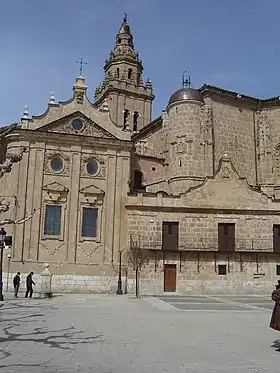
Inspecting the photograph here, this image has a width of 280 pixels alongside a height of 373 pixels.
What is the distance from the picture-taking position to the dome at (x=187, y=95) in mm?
40494

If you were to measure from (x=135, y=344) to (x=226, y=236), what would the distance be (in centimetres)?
2577

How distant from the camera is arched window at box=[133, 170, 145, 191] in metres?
40.5

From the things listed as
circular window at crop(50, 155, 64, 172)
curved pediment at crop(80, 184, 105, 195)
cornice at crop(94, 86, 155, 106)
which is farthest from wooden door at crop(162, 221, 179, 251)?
cornice at crop(94, 86, 155, 106)

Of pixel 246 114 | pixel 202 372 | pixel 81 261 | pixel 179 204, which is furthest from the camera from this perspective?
pixel 246 114

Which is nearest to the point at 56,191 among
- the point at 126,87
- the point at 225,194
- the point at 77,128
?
the point at 77,128

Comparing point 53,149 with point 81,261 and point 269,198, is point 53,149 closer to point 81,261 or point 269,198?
point 81,261

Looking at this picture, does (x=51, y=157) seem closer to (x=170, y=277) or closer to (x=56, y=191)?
(x=56, y=191)

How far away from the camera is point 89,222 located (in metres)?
33.6

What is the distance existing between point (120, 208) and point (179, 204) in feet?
14.2

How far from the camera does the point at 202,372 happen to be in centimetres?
722

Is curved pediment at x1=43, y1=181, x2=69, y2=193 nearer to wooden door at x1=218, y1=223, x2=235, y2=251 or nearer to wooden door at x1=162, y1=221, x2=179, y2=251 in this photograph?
wooden door at x1=162, y1=221, x2=179, y2=251

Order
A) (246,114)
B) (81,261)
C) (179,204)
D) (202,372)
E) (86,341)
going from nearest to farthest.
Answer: (202,372), (86,341), (81,261), (179,204), (246,114)

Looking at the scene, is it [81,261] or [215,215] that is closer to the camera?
[81,261]

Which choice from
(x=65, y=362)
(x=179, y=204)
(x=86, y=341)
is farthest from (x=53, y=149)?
(x=65, y=362)
